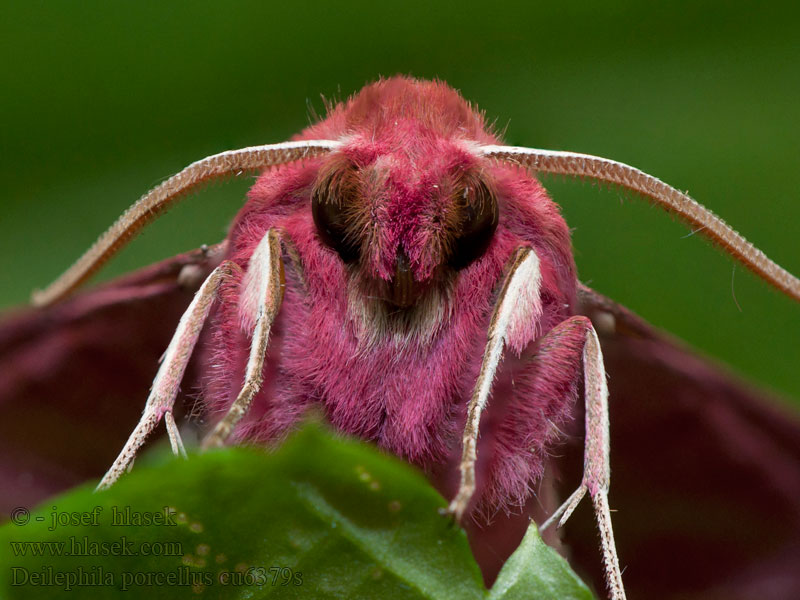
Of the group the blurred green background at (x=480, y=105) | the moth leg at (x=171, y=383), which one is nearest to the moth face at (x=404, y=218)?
the moth leg at (x=171, y=383)

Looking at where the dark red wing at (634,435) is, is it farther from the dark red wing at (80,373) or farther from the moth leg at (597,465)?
the moth leg at (597,465)

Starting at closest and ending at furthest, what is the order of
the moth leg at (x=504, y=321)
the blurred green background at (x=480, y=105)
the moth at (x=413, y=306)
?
the moth leg at (x=504, y=321) < the moth at (x=413, y=306) < the blurred green background at (x=480, y=105)

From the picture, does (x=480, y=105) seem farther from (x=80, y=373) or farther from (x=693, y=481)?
(x=80, y=373)

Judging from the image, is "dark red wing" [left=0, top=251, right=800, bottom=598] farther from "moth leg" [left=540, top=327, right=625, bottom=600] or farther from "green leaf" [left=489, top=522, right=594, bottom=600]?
"green leaf" [left=489, top=522, right=594, bottom=600]

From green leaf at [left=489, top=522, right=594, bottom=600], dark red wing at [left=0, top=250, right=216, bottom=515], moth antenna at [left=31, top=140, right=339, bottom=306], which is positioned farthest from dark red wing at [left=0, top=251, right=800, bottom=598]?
green leaf at [left=489, top=522, right=594, bottom=600]

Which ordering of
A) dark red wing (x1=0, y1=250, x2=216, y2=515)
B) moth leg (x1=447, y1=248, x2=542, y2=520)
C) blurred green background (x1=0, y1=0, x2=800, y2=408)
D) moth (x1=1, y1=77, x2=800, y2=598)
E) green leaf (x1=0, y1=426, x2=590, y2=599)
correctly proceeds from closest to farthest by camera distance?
green leaf (x1=0, y1=426, x2=590, y2=599) < moth leg (x1=447, y1=248, x2=542, y2=520) < moth (x1=1, y1=77, x2=800, y2=598) < dark red wing (x1=0, y1=250, x2=216, y2=515) < blurred green background (x1=0, y1=0, x2=800, y2=408)
